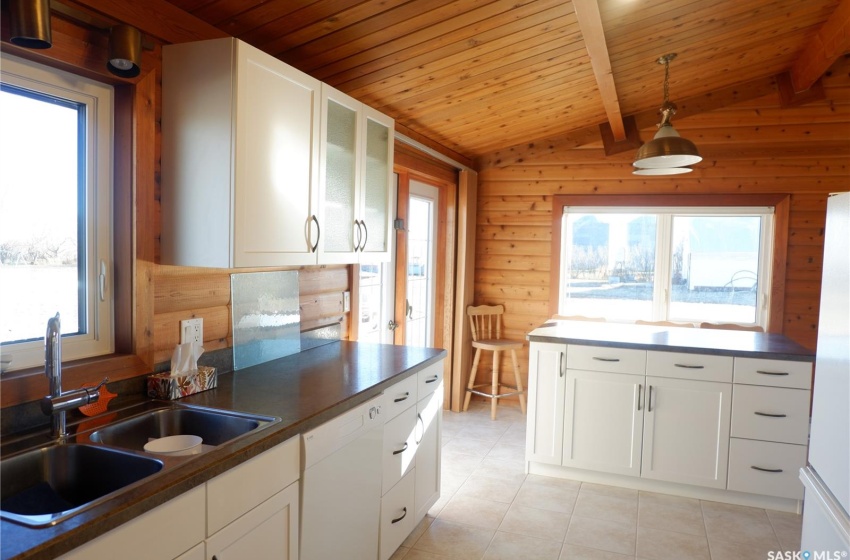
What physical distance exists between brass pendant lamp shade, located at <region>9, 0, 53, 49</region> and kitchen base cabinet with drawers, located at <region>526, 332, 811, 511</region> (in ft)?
9.27

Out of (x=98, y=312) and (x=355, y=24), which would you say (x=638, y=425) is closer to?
(x=355, y=24)

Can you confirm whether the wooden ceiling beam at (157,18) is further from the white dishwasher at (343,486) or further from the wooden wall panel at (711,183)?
the wooden wall panel at (711,183)

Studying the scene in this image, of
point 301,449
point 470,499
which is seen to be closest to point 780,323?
point 470,499

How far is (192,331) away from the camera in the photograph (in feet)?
7.10

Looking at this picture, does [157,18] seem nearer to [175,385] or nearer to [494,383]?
[175,385]

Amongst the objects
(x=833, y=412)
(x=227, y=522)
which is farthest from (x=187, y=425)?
(x=833, y=412)

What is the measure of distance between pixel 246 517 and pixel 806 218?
15.5 ft

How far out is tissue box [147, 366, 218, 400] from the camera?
6.17 feet

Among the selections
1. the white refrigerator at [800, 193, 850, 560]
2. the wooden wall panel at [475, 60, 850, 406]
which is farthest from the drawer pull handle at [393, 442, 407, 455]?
the wooden wall panel at [475, 60, 850, 406]

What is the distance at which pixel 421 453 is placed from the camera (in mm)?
2748

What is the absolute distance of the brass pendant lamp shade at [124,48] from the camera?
1670 mm

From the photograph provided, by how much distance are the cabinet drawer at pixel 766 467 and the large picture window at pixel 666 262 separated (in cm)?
182

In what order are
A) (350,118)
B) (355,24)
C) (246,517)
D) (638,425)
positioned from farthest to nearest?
(638,425) → (350,118) → (355,24) → (246,517)

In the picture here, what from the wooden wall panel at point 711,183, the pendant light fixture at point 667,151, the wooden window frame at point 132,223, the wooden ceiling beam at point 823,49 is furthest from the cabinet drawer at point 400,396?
the wooden ceiling beam at point 823,49
